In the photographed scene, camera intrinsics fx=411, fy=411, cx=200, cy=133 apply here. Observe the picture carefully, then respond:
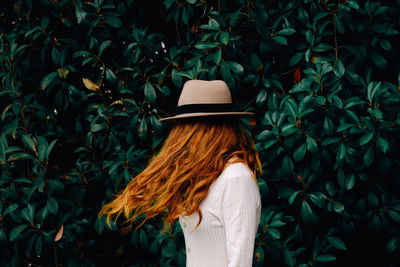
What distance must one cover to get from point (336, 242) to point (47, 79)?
1990 mm

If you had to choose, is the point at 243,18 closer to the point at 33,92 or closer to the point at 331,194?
the point at 331,194

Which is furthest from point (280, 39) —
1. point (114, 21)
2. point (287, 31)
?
point (114, 21)

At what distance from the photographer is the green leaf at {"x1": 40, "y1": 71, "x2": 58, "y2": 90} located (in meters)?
2.60

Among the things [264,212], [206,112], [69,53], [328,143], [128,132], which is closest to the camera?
[206,112]

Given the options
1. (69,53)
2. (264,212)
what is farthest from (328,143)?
(69,53)

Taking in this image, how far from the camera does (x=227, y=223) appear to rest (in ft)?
4.50

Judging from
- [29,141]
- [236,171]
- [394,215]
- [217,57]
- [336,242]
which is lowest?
[336,242]

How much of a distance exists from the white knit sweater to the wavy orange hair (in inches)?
1.9

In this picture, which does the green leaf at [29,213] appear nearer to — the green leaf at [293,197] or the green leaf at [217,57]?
the green leaf at [217,57]

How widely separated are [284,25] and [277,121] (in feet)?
1.89

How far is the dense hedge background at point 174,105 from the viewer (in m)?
2.23

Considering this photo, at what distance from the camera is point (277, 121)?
226 centimetres

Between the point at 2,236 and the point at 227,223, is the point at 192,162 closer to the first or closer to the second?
the point at 227,223

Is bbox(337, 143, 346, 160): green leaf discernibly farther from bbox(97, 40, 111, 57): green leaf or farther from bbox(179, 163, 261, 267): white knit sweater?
bbox(97, 40, 111, 57): green leaf
